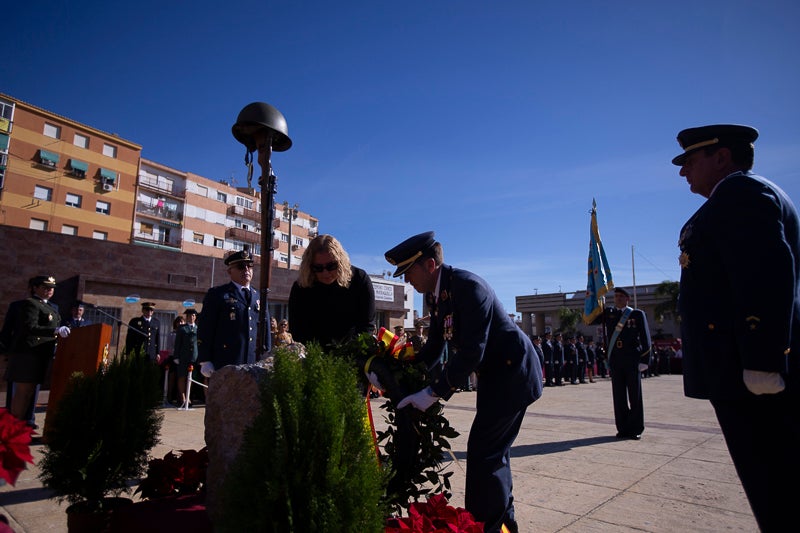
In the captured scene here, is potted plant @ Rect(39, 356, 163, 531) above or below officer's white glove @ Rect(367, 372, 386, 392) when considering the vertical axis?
below

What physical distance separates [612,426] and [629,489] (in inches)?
163

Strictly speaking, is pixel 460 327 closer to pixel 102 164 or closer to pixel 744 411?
pixel 744 411

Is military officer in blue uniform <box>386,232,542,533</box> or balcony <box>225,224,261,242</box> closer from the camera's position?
military officer in blue uniform <box>386,232,542,533</box>

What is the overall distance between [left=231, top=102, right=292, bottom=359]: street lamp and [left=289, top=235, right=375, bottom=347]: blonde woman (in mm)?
774

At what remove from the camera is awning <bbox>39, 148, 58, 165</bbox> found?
45312 millimetres

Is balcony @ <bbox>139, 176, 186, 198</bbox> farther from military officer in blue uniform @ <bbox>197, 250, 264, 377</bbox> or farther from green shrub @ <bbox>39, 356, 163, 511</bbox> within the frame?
green shrub @ <bbox>39, 356, 163, 511</bbox>

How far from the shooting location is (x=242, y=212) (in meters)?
67.6

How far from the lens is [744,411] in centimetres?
208

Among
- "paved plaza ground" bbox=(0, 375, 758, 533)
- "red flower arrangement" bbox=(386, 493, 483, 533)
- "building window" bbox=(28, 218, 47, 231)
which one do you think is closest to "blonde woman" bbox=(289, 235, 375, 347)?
"paved plaza ground" bbox=(0, 375, 758, 533)

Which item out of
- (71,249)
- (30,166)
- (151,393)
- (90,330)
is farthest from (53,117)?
(151,393)

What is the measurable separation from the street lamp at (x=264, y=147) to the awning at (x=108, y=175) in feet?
180

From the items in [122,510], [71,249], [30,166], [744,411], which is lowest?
[122,510]

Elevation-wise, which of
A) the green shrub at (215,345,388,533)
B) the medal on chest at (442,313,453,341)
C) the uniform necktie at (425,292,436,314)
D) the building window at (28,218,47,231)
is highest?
the building window at (28,218,47,231)

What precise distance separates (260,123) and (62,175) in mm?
54017
